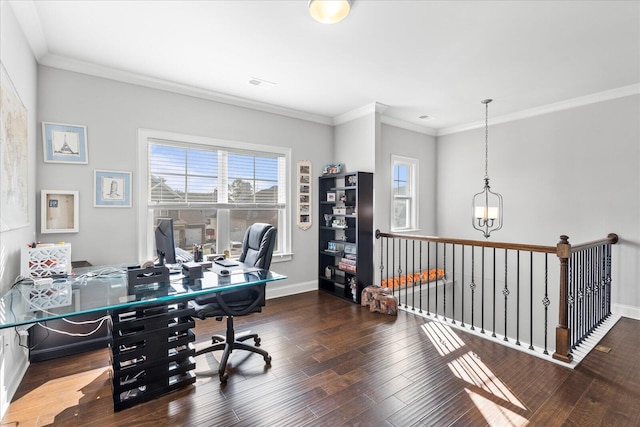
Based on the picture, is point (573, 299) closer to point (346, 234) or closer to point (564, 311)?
point (564, 311)

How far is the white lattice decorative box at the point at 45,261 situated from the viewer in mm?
2211

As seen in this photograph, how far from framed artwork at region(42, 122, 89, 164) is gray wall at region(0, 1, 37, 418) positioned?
0.17 meters

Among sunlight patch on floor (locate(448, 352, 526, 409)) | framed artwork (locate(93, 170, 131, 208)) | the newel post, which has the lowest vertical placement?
sunlight patch on floor (locate(448, 352, 526, 409))

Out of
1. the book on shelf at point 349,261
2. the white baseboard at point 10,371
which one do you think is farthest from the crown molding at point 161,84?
the white baseboard at point 10,371

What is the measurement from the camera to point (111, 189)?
3174 millimetres

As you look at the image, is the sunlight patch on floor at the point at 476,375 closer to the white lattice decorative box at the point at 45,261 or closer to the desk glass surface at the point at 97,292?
the desk glass surface at the point at 97,292

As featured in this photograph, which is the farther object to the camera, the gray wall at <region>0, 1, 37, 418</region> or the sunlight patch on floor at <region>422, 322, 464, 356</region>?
the sunlight patch on floor at <region>422, 322, 464, 356</region>

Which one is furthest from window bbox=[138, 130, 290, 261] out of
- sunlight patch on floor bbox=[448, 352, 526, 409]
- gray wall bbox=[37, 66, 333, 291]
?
sunlight patch on floor bbox=[448, 352, 526, 409]

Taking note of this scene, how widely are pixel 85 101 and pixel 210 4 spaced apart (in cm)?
184

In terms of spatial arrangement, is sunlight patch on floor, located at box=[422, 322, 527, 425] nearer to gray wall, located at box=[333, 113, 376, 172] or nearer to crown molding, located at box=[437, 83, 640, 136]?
gray wall, located at box=[333, 113, 376, 172]

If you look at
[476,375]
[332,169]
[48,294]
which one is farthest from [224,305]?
[332,169]

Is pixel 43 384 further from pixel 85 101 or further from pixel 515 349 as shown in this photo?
pixel 515 349

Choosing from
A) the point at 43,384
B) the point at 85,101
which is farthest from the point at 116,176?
the point at 43,384

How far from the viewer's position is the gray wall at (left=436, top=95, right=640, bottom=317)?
11.8ft
